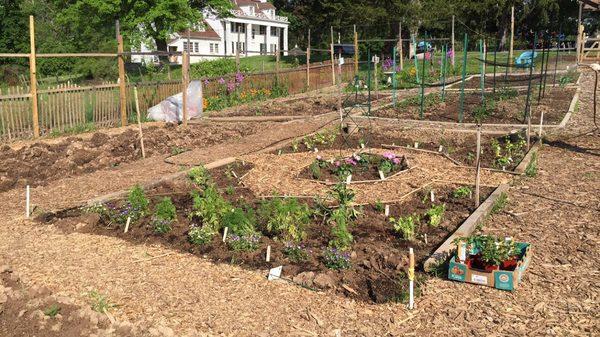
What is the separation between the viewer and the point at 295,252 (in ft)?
17.4

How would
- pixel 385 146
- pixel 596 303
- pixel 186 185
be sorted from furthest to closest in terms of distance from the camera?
1. pixel 385 146
2. pixel 186 185
3. pixel 596 303

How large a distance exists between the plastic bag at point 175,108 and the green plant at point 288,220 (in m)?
9.30

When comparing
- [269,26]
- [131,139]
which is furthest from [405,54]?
[131,139]

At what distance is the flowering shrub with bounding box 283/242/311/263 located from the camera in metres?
5.24

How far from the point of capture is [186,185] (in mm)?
7844

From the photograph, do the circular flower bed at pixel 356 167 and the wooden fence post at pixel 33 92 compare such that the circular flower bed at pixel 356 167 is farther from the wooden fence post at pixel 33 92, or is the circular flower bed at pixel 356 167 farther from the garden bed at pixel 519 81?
the garden bed at pixel 519 81

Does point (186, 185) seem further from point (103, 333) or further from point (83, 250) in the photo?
point (103, 333)

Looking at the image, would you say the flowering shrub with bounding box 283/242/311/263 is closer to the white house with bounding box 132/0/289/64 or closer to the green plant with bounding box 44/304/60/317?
the green plant with bounding box 44/304/60/317

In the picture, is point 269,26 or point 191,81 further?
point 269,26

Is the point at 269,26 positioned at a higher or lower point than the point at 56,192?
higher

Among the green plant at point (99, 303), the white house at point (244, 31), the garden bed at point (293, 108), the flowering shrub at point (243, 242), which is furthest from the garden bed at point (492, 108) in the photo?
the white house at point (244, 31)

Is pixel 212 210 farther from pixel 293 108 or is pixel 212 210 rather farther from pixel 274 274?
pixel 293 108

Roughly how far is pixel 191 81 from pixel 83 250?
35.8 ft

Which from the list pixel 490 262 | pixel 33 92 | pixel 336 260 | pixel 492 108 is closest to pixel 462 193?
pixel 490 262
